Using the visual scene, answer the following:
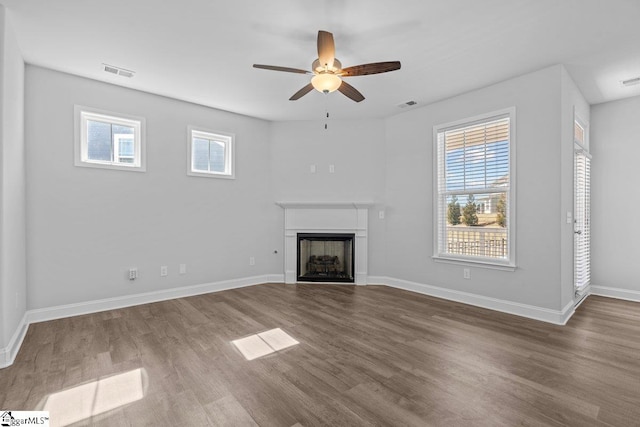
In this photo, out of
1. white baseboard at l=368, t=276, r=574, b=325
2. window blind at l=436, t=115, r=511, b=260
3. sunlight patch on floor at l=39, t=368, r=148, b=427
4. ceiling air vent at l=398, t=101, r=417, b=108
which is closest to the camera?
sunlight patch on floor at l=39, t=368, r=148, b=427

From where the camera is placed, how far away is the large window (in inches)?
150

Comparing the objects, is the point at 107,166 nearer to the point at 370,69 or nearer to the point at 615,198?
the point at 370,69

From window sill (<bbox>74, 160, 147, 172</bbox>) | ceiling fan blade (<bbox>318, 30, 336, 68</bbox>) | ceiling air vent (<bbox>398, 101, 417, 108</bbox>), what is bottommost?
window sill (<bbox>74, 160, 147, 172</bbox>)

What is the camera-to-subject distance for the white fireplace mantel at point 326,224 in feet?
17.2

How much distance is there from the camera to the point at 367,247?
5262mm

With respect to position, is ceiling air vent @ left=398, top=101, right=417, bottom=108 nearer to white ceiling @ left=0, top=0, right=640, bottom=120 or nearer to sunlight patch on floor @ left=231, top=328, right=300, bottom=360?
white ceiling @ left=0, top=0, right=640, bottom=120

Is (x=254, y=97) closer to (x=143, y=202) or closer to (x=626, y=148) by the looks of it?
(x=143, y=202)

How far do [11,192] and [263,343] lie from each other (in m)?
2.62

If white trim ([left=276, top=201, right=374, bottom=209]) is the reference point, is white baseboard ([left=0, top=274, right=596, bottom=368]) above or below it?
below

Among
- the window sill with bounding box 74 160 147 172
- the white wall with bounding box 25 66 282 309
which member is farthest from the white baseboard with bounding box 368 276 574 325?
the window sill with bounding box 74 160 147 172

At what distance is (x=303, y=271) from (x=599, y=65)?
471 centimetres

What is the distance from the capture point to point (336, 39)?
9.37ft

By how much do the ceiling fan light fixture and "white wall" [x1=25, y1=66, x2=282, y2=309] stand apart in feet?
8.54

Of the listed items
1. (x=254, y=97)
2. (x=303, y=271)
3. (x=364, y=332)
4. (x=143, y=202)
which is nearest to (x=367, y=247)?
(x=303, y=271)
